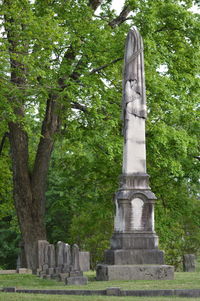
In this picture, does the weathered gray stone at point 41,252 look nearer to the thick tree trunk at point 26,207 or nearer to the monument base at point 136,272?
the thick tree trunk at point 26,207

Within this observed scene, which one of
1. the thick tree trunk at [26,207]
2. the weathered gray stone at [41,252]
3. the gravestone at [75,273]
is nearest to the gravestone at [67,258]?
the gravestone at [75,273]

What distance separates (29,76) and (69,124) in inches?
134

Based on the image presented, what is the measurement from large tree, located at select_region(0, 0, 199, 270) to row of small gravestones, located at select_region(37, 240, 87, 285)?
2.09 m

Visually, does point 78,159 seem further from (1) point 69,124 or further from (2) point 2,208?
(2) point 2,208

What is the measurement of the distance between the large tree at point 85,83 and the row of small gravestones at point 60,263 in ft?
6.85

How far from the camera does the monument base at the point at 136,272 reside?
14219 millimetres

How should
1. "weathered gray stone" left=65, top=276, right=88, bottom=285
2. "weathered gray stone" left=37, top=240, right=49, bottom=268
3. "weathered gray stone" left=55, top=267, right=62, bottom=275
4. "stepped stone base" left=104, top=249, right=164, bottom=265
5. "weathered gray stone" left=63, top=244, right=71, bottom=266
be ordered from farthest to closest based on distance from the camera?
"weathered gray stone" left=37, top=240, right=49, bottom=268 < "weathered gray stone" left=55, top=267, right=62, bottom=275 < "weathered gray stone" left=63, top=244, right=71, bottom=266 < "stepped stone base" left=104, top=249, right=164, bottom=265 < "weathered gray stone" left=65, top=276, right=88, bottom=285

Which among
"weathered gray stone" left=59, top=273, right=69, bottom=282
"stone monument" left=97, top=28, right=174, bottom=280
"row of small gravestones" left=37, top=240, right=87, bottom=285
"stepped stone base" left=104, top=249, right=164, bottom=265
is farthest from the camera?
"weathered gray stone" left=59, top=273, right=69, bottom=282

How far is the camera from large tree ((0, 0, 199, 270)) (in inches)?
724

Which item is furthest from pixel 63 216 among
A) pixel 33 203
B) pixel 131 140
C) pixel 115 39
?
pixel 131 140

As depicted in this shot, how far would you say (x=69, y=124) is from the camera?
20719 millimetres

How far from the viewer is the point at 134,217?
1513 centimetres

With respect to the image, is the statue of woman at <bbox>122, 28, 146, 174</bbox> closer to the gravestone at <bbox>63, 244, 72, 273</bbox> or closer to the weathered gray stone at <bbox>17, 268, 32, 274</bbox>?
the gravestone at <bbox>63, 244, 72, 273</bbox>

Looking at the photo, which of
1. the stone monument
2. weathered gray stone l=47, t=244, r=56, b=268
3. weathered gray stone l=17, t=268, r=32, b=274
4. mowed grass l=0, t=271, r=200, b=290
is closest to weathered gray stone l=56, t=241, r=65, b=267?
weathered gray stone l=47, t=244, r=56, b=268
